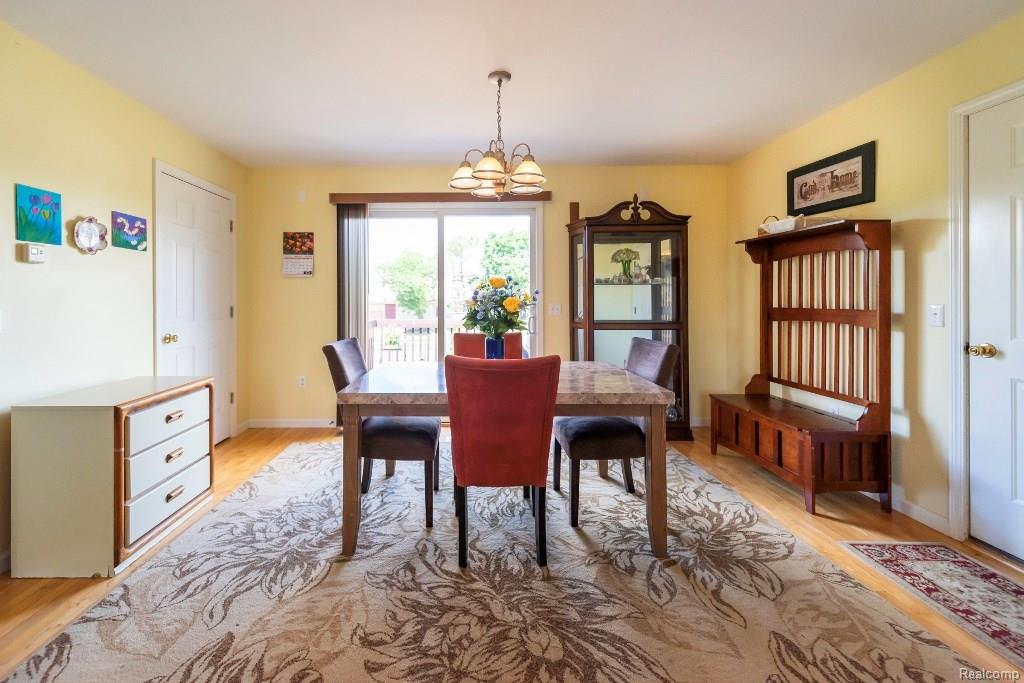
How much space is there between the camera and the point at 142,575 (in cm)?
192

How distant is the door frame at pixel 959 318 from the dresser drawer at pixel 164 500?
12.3 ft

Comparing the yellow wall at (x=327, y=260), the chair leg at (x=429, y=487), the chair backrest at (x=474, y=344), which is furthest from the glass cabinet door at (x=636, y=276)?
the chair leg at (x=429, y=487)

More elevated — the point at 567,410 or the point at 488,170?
the point at 488,170

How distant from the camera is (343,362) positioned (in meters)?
2.46

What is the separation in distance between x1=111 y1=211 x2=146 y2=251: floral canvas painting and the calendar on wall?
4.32 feet

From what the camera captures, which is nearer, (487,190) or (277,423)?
(487,190)

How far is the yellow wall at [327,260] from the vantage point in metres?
4.20

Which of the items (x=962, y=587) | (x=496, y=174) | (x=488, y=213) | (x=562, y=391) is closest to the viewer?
(x=962, y=587)

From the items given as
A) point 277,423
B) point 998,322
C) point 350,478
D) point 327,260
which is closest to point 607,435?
point 350,478

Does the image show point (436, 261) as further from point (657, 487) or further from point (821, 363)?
point (821, 363)

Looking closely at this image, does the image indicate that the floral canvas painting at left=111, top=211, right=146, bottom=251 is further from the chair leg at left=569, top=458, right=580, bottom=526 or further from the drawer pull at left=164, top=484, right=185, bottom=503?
the chair leg at left=569, top=458, right=580, bottom=526

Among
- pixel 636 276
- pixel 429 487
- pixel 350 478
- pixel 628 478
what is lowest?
pixel 628 478

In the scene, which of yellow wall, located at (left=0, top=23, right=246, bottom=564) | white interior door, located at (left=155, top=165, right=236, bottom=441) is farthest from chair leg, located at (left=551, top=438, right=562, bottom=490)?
white interior door, located at (left=155, top=165, right=236, bottom=441)

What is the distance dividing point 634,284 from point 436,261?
1777 mm
